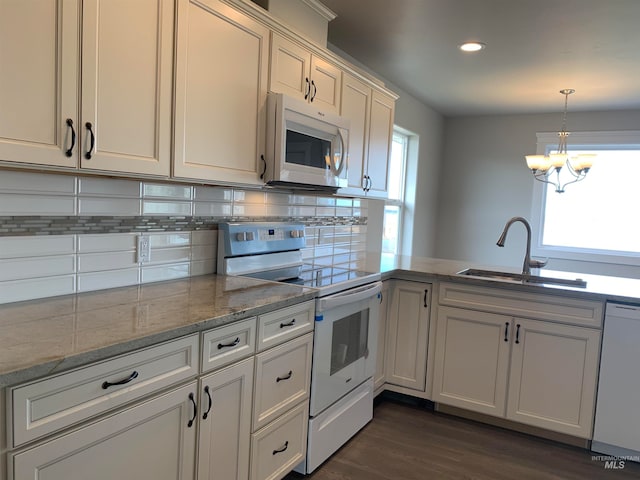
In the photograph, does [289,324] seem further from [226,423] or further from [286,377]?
[226,423]

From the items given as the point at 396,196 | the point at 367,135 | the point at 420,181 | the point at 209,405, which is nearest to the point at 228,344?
the point at 209,405

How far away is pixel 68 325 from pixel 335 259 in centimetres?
220

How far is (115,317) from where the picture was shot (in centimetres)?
146

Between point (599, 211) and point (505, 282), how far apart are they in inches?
133

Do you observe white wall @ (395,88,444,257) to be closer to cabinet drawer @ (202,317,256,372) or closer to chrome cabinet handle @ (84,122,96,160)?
cabinet drawer @ (202,317,256,372)

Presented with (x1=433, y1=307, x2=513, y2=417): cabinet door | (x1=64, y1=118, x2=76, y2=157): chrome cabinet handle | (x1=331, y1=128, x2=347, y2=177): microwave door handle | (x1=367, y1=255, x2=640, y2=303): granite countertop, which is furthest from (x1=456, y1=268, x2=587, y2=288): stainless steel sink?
(x1=64, y1=118, x2=76, y2=157): chrome cabinet handle

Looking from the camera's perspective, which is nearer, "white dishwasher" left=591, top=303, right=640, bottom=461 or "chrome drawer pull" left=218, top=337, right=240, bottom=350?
"chrome drawer pull" left=218, top=337, right=240, bottom=350

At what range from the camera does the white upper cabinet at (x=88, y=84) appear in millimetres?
1258

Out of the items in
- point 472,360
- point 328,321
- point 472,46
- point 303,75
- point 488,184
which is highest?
point 472,46

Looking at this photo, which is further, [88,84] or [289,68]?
[289,68]

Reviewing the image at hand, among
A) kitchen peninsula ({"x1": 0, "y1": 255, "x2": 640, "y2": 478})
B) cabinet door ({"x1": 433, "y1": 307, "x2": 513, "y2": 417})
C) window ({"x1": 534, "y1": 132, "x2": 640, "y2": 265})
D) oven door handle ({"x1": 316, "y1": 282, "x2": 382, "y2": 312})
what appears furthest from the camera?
window ({"x1": 534, "y1": 132, "x2": 640, "y2": 265})

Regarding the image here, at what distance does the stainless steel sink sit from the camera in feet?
9.32

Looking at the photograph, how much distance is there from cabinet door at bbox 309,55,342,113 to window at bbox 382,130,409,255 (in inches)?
89.5

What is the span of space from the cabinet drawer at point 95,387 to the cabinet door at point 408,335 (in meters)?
1.76
